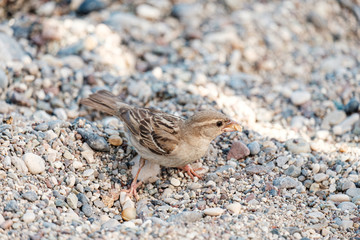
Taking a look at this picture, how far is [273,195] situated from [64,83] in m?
3.83

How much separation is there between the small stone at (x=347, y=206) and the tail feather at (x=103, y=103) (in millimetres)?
2989

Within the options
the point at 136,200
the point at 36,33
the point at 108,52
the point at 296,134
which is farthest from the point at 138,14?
the point at 136,200

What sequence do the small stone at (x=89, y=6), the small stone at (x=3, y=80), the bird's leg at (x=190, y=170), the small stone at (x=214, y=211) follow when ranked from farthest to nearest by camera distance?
the small stone at (x=89, y=6) < the small stone at (x=3, y=80) < the bird's leg at (x=190, y=170) < the small stone at (x=214, y=211)

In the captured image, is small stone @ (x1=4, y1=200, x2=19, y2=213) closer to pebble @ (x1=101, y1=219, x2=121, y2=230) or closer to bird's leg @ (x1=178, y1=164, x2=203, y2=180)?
pebble @ (x1=101, y1=219, x2=121, y2=230)

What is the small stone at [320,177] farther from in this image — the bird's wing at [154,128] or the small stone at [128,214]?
the small stone at [128,214]

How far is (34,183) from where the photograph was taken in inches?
208

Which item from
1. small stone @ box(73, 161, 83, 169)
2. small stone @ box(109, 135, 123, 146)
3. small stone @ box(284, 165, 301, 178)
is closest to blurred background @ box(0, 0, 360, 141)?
small stone @ box(284, 165, 301, 178)

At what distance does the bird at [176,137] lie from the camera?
19.3 feet

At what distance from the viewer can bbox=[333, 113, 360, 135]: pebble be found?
23.9ft

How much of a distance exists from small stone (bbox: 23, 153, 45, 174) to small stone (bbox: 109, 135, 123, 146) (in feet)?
3.31

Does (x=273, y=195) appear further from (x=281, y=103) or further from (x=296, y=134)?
(x=281, y=103)

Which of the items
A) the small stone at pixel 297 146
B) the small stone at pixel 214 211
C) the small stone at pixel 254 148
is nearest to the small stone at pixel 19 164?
the small stone at pixel 214 211

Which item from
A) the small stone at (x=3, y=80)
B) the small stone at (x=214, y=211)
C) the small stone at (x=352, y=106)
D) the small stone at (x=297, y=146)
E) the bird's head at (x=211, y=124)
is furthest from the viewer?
the small stone at (x=352, y=106)

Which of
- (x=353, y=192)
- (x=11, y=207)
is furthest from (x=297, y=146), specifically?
(x=11, y=207)
